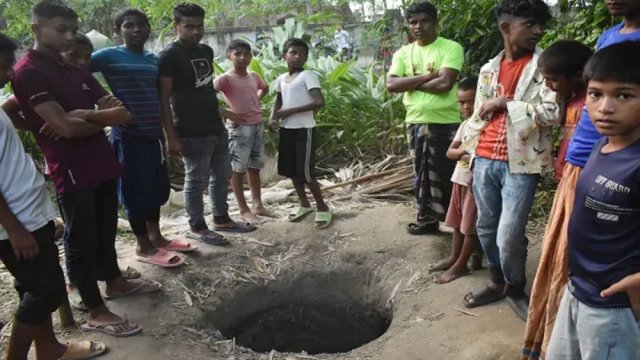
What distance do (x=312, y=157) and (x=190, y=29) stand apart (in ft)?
4.46

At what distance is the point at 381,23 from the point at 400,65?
3136 mm

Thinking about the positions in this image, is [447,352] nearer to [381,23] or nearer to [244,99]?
[244,99]

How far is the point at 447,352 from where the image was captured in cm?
275

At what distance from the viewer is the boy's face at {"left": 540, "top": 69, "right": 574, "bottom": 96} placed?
2373 millimetres

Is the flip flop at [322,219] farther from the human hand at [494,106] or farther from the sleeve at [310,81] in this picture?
the human hand at [494,106]

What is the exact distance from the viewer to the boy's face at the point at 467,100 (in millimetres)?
3299

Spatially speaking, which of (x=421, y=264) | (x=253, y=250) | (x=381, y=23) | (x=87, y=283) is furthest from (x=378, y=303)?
(x=381, y=23)

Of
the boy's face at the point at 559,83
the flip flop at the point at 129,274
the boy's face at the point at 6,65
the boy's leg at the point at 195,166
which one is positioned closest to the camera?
the boy's face at the point at 559,83

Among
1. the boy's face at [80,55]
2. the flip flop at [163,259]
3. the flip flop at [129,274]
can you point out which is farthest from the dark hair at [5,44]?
the flip flop at [163,259]

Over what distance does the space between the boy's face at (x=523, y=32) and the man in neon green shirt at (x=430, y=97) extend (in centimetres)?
93

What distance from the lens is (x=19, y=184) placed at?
2.33m

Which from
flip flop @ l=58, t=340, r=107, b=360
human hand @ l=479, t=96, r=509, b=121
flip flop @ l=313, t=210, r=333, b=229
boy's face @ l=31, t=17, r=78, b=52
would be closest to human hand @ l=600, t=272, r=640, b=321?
human hand @ l=479, t=96, r=509, b=121

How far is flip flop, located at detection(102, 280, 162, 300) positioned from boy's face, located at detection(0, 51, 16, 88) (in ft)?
4.73

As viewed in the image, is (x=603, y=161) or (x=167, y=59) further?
(x=167, y=59)
